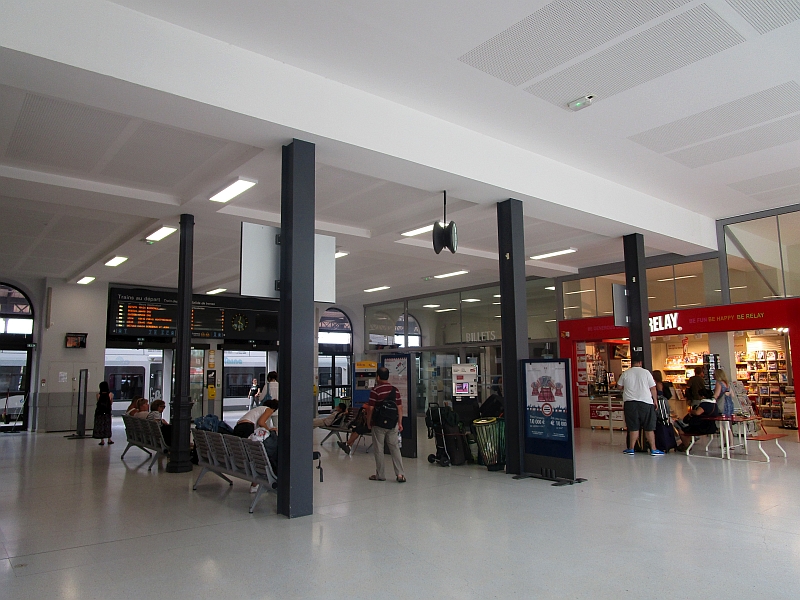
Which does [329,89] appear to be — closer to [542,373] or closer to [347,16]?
[347,16]

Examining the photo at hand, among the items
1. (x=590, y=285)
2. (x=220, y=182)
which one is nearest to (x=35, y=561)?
(x=220, y=182)

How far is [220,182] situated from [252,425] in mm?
2864

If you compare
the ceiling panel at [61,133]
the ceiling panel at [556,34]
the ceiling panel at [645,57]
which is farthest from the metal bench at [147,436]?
the ceiling panel at [645,57]

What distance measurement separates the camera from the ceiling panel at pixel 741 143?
6.61m

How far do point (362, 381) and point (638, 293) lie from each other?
600cm

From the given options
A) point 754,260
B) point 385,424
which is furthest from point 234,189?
point 754,260

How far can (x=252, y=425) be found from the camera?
270 inches

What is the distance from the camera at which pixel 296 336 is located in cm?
519

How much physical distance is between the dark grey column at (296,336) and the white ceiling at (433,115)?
15.5 inches

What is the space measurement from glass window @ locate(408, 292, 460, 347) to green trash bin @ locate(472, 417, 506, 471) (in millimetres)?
9006

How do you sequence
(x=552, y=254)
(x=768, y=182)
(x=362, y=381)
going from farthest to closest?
(x=362, y=381) → (x=552, y=254) → (x=768, y=182)

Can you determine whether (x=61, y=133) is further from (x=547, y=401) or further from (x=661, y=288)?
(x=661, y=288)

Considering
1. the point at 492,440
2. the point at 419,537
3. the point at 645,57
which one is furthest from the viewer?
the point at 492,440

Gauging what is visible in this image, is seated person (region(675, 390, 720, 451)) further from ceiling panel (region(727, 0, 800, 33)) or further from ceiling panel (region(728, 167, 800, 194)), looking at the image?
ceiling panel (region(727, 0, 800, 33))
